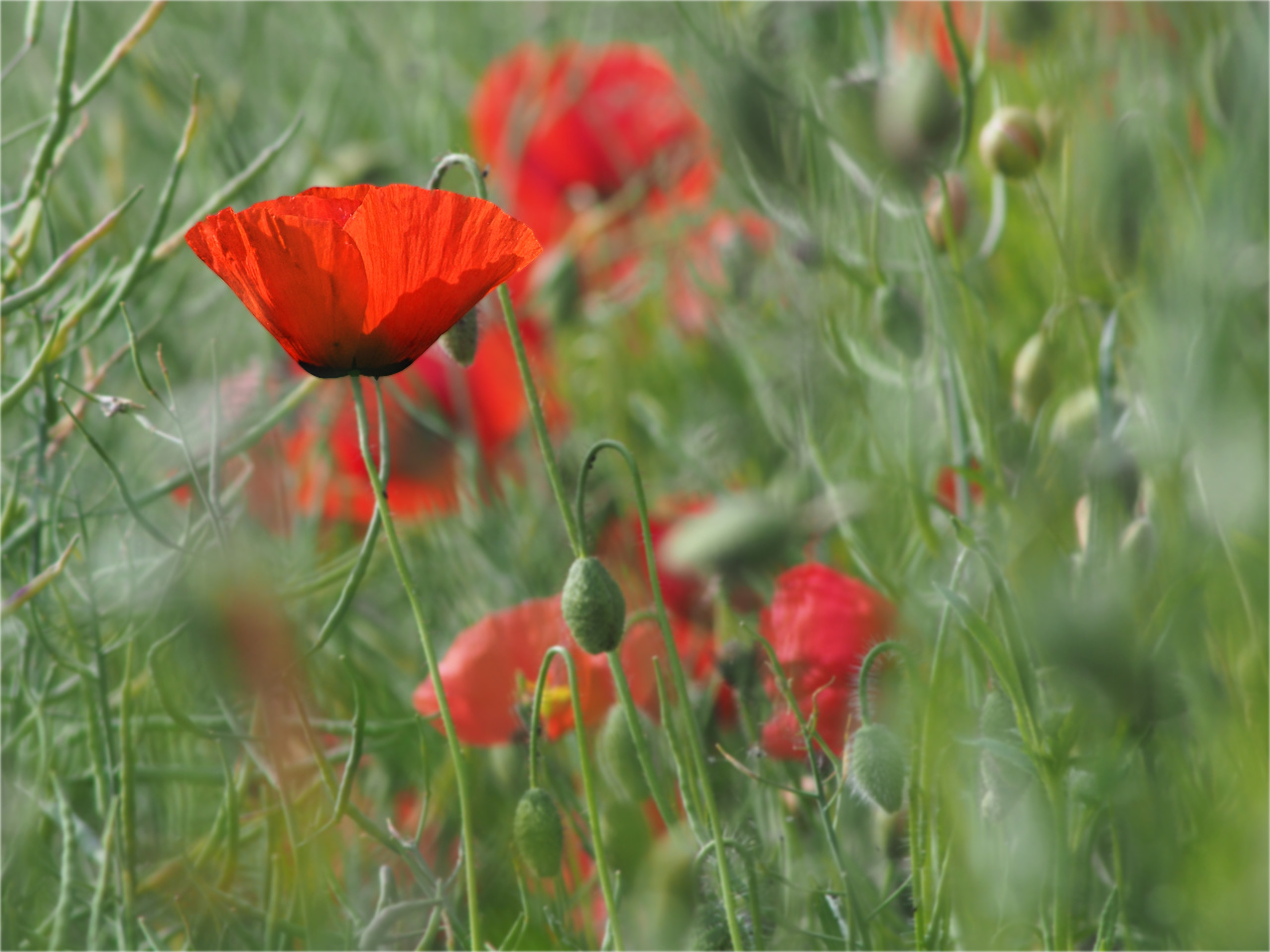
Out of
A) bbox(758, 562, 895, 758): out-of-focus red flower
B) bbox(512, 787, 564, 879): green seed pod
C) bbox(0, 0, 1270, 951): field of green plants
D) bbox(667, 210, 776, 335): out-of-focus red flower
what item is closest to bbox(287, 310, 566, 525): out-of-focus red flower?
bbox(0, 0, 1270, 951): field of green plants

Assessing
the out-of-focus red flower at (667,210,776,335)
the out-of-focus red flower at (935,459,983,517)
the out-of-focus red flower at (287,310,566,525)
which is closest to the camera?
the out-of-focus red flower at (935,459,983,517)

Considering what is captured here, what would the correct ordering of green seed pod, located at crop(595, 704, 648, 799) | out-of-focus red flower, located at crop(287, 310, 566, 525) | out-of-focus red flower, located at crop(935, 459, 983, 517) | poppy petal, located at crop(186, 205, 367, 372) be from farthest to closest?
out-of-focus red flower, located at crop(287, 310, 566, 525) → out-of-focus red flower, located at crop(935, 459, 983, 517) → green seed pod, located at crop(595, 704, 648, 799) → poppy petal, located at crop(186, 205, 367, 372)

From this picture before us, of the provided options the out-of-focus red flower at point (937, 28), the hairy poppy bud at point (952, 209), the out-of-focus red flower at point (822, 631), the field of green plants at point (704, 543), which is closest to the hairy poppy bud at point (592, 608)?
the field of green plants at point (704, 543)

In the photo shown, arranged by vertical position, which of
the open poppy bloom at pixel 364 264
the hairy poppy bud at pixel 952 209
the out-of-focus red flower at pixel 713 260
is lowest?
the open poppy bloom at pixel 364 264

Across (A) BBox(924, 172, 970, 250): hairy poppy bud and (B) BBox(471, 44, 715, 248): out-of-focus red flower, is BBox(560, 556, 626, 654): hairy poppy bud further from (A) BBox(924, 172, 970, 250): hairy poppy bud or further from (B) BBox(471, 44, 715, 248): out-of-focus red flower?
(B) BBox(471, 44, 715, 248): out-of-focus red flower

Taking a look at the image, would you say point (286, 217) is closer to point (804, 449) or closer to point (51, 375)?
point (51, 375)

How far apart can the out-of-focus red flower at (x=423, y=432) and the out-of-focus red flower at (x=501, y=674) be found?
195mm

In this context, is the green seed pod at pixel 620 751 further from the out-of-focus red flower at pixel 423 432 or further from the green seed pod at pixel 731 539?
the out-of-focus red flower at pixel 423 432

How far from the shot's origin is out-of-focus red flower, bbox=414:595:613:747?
20.4 inches

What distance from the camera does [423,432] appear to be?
771 mm

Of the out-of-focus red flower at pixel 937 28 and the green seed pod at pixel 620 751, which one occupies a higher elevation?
the out-of-focus red flower at pixel 937 28

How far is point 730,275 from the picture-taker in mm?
872

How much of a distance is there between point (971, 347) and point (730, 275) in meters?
0.36

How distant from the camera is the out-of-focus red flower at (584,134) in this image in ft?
3.09
